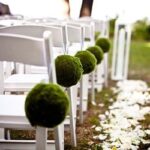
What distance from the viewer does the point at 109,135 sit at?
A: 9.99ft

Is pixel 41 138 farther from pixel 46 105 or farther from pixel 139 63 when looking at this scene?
pixel 139 63

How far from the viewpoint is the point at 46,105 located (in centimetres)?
153

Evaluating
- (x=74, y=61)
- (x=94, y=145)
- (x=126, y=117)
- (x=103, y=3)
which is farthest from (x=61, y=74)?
(x=103, y=3)

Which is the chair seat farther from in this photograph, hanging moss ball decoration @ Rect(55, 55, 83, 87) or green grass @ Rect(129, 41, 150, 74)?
green grass @ Rect(129, 41, 150, 74)

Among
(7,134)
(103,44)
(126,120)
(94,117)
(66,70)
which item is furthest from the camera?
(103,44)

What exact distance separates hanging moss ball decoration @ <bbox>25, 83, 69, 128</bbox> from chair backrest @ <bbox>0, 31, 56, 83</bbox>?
0.11m

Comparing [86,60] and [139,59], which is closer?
[86,60]

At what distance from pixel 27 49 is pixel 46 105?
23cm

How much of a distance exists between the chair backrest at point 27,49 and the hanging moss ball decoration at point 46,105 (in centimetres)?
11

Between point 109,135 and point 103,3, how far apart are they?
2.45 meters

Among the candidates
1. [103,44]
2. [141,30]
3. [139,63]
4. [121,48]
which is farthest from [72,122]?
[141,30]

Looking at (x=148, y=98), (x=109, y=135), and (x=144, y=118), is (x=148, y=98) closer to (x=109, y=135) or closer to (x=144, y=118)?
(x=144, y=118)

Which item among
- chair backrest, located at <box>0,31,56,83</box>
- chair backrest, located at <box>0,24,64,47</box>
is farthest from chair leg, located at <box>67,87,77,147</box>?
chair backrest, located at <box>0,31,56,83</box>

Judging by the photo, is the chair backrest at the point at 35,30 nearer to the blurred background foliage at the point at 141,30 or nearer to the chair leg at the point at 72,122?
the chair leg at the point at 72,122
